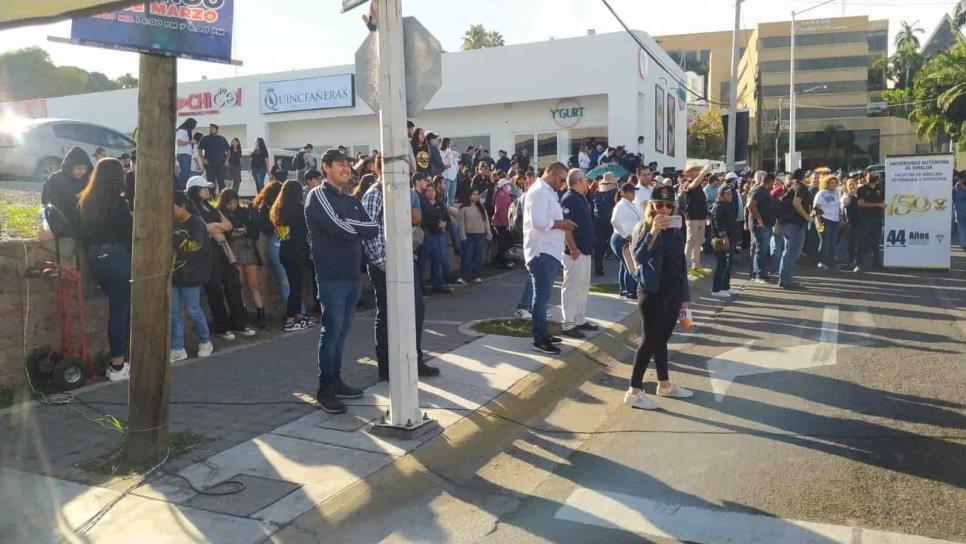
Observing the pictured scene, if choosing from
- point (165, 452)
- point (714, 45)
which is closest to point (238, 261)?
point (165, 452)

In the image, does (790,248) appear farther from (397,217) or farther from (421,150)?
(397,217)

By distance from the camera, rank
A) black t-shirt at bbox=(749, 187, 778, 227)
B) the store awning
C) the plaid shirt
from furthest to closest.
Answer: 1. black t-shirt at bbox=(749, 187, 778, 227)
2. the plaid shirt
3. the store awning

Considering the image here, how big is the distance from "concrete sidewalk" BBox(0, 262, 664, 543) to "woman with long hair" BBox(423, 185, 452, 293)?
3.12m

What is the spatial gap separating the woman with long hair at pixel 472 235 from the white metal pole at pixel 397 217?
7.32 metres

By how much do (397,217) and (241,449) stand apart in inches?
74.3

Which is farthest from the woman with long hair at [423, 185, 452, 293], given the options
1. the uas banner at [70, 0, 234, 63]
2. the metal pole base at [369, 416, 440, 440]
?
the uas banner at [70, 0, 234, 63]

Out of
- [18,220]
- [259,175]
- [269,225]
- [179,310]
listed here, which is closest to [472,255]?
[269,225]

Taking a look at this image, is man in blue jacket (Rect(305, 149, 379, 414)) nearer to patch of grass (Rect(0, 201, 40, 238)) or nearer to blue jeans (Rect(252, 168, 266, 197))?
patch of grass (Rect(0, 201, 40, 238))

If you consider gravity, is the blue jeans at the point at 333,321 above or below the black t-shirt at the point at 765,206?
below

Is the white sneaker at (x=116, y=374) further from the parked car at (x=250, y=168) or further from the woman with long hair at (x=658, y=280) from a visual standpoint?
the parked car at (x=250, y=168)

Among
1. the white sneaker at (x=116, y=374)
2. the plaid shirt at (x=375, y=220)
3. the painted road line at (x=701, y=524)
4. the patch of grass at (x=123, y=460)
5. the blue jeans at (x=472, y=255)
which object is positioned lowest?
the painted road line at (x=701, y=524)

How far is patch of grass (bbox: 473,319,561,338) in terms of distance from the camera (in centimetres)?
895

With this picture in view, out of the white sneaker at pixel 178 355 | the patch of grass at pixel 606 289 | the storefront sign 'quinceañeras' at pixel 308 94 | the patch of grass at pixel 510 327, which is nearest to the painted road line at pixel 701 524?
the patch of grass at pixel 510 327

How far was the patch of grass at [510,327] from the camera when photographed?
8.95 metres
